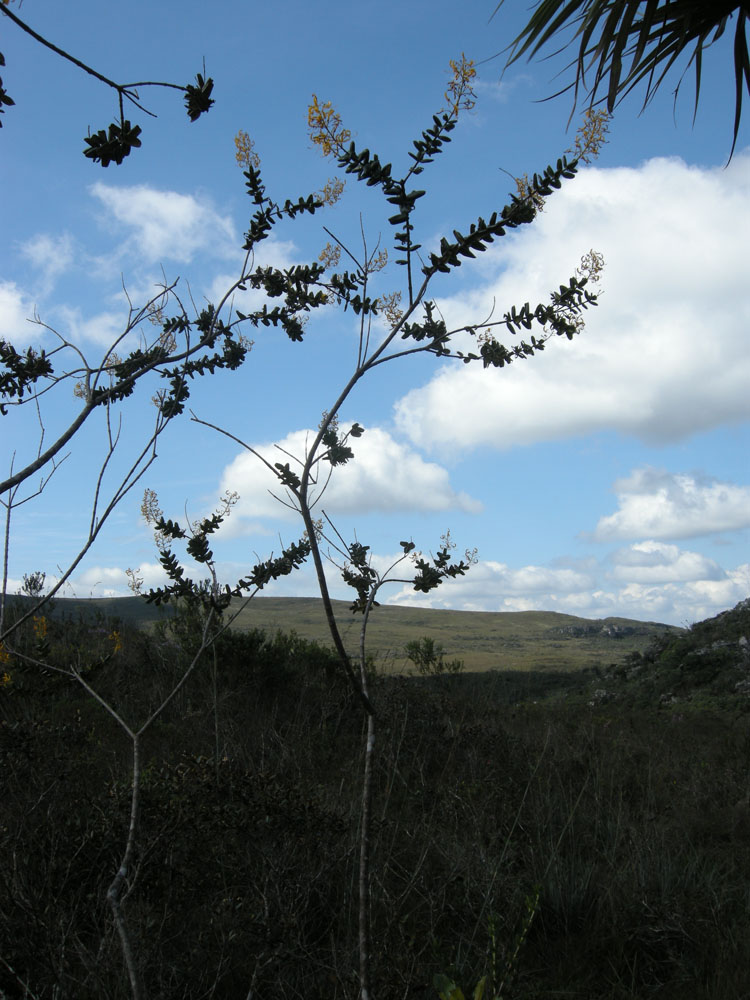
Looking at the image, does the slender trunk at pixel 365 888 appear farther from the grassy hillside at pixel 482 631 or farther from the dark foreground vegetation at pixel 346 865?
the grassy hillside at pixel 482 631

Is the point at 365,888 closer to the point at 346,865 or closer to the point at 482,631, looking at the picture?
the point at 346,865

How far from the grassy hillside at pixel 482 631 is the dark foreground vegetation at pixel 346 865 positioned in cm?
1146

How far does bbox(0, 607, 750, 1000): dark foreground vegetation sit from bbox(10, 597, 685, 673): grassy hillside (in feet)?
37.6

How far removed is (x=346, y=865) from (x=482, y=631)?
51478mm

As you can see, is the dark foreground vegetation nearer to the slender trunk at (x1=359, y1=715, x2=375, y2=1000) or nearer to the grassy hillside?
the slender trunk at (x1=359, y1=715, x2=375, y2=1000)

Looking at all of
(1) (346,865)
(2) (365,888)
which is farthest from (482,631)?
(2) (365,888)


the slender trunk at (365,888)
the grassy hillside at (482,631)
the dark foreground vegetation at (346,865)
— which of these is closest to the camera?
the slender trunk at (365,888)

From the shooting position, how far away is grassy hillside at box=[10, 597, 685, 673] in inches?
1153

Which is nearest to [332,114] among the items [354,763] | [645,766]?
[354,763]

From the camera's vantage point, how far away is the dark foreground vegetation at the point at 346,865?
2600 mm

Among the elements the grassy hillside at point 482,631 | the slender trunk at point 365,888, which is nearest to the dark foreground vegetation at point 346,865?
the slender trunk at point 365,888

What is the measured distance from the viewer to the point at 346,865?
337 centimetres

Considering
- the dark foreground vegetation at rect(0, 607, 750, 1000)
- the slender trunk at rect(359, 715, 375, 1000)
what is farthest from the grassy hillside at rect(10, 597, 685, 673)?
the slender trunk at rect(359, 715, 375, 1000)

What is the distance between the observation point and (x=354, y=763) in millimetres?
5457
